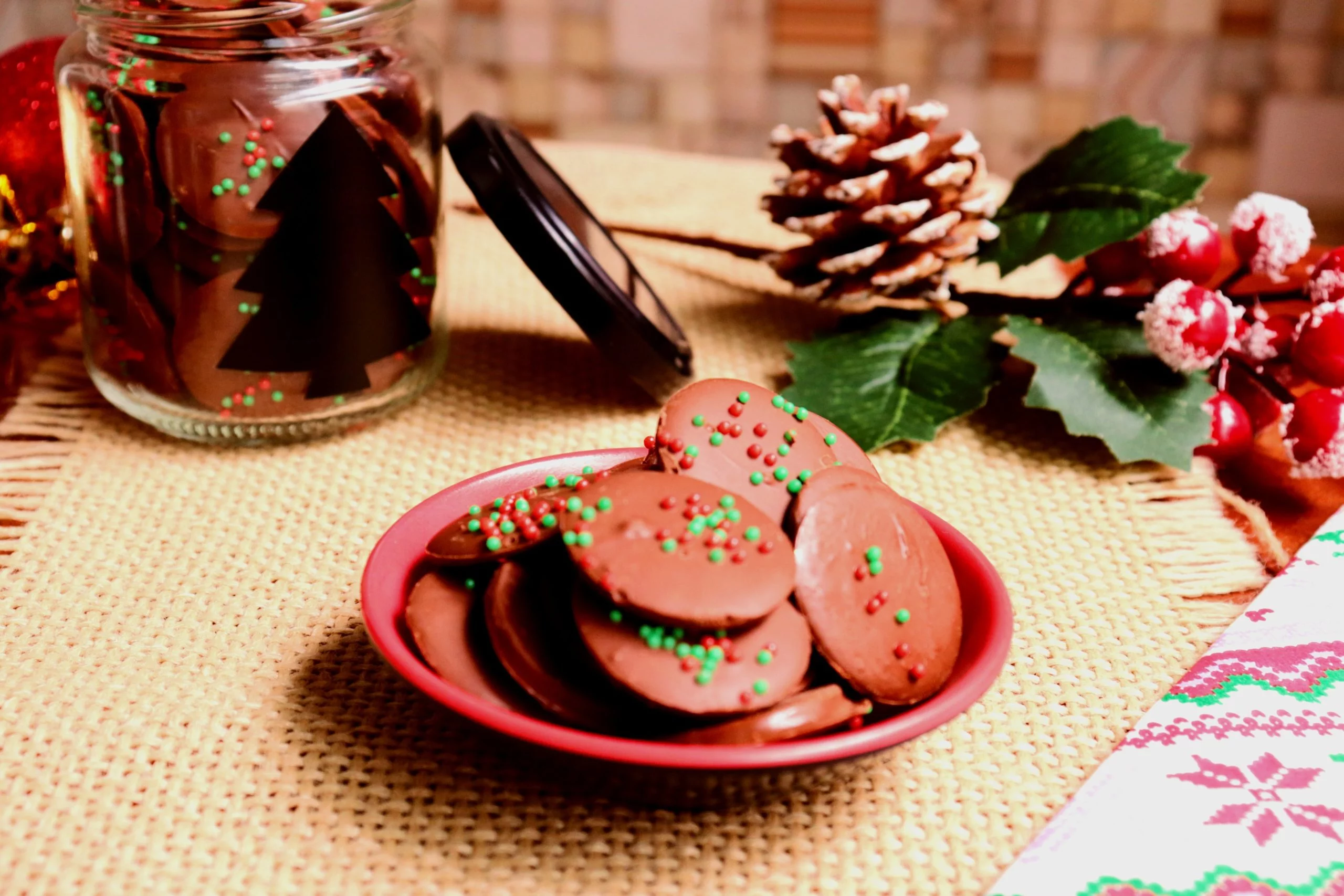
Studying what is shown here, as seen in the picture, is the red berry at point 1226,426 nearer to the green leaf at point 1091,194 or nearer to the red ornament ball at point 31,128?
the green leaf at point 1091,194

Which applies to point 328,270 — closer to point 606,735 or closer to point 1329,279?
point 606,735

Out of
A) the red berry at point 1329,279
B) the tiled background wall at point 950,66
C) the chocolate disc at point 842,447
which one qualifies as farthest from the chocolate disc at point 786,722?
the tiled background wall at point 950,66

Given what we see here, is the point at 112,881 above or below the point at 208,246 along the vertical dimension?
below

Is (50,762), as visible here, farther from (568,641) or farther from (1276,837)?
(1276,837)

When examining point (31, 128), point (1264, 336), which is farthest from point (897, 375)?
point (31, 128)

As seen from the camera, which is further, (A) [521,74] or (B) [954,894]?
(A) [521,74]

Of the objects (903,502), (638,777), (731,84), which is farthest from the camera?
(731,84)

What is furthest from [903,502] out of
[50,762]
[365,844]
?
[50,762]
